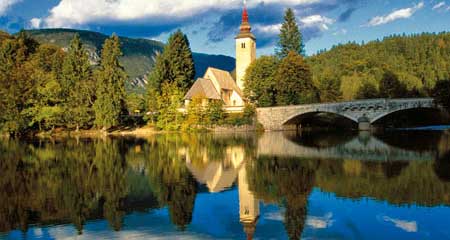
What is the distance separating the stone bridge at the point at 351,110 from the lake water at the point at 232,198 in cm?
2665

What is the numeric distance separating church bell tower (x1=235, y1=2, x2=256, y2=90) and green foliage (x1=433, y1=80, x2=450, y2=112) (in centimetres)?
3233

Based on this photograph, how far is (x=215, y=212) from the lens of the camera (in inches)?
558

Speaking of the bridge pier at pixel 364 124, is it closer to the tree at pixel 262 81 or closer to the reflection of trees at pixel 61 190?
the tree at pixel 262 81

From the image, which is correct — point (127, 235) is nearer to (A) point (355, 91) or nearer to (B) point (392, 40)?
(A) point (355, 91)

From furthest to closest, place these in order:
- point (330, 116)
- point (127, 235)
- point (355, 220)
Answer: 1. point (330, 116)
2. point (355, 220)
3. point (127, 235)

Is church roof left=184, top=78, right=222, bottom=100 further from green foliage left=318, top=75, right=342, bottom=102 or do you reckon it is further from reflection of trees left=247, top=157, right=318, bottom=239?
reflection of trees left=247, top=157, right=318, bottom=239

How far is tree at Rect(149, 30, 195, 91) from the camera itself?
2731 inches

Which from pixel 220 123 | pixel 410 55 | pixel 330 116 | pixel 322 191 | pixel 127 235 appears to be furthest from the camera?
pixel 410 55

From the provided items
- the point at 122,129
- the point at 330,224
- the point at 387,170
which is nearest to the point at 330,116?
the point at 122,129

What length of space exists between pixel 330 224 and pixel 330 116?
56646mm

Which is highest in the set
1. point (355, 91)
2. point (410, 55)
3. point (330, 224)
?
point (410, 55)

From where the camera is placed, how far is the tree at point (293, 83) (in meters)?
61.7

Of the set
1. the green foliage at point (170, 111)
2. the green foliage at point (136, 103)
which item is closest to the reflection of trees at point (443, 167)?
the green foliage at point (170, 111)

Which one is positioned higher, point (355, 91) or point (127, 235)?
point (355, 91)
